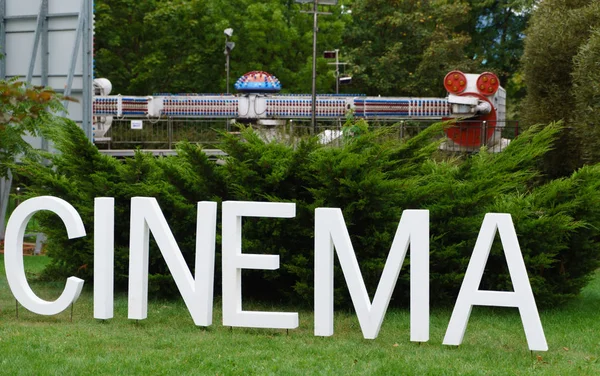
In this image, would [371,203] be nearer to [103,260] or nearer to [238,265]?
[238,265]

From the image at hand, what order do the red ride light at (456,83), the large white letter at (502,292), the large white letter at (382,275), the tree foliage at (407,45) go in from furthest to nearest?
the tree foliage at (407,45)
the red ride light at (456,83)
the large white letter at (382,275)
the large white letter at (502,292)

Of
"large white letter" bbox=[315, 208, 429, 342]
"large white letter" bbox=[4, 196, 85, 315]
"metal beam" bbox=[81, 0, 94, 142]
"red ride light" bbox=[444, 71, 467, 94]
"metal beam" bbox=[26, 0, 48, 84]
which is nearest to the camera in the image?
"large white letter" bbox=[315, 208, 429, 342]

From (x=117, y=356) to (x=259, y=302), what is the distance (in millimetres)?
3159

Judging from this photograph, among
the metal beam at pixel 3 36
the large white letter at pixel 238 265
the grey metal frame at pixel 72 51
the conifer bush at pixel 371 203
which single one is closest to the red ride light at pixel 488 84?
the grey metal frame at pixel 72 51

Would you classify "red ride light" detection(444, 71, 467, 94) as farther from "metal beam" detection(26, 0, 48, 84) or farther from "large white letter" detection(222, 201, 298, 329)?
"large white letter" detection(222, 201, 298, 329)

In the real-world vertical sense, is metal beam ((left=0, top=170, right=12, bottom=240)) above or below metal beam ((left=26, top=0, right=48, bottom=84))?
below

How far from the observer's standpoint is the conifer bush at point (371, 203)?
9.01 metres

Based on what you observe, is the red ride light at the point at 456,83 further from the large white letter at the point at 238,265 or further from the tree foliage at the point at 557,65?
the large white letter at the point at 238,265

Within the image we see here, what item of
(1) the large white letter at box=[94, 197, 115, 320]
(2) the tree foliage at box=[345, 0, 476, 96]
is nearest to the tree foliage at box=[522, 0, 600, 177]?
(1) the large white letter at box=[94, 197, 115, 320]

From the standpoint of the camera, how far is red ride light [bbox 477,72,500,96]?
85.7ft

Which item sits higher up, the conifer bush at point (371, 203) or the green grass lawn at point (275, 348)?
the conifer bush at point (371, 203)

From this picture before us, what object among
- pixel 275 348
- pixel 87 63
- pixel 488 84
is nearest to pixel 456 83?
pixel 488 84

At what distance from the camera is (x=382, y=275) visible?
7.28 metres

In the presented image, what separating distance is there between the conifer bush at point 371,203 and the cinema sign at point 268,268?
54.4 inches
